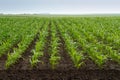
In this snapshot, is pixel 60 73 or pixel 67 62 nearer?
pixel 60 73

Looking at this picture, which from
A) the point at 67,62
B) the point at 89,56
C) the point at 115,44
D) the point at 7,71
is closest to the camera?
the point at 7,71

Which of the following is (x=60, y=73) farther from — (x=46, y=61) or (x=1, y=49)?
(x=1, y=49)

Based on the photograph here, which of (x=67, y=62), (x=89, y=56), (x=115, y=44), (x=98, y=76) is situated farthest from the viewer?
(x=115, y=44)

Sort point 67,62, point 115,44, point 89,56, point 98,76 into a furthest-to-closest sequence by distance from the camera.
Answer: point 115,44
point 89,56
point 67,62
point 98,76

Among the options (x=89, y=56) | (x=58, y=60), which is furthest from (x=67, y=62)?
(x=89, y=56)

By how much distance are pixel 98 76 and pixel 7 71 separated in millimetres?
2535

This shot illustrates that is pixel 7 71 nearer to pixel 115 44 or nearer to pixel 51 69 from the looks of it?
pixel 51 69

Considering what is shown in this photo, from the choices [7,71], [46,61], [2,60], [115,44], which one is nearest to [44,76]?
[7,71]

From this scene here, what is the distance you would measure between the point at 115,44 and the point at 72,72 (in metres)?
4.93

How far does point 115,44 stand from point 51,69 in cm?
489

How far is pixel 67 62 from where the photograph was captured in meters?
9.35

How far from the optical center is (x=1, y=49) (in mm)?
10469

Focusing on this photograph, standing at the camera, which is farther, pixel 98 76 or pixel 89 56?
pixel 89 56

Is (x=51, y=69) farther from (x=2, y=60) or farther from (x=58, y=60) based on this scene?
(x=2, y=60)
